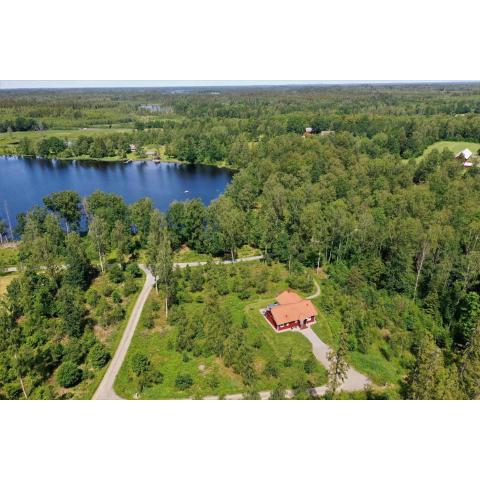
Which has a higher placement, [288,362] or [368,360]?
[288,362]

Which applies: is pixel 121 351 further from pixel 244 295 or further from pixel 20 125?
pixel 20 125

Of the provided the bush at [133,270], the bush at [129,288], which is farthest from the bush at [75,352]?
the bush at [133,270]

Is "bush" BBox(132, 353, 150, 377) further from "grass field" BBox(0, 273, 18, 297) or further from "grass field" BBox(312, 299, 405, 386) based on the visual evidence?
"grass field" BBox(0, 273, 18, 297)

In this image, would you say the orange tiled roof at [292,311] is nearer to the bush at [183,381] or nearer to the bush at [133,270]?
the bush at [183,381]

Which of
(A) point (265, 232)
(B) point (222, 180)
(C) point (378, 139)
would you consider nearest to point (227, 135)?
(B) point (222, 180)

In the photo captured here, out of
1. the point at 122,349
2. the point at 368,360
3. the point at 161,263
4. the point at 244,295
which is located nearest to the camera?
the point at 368,360

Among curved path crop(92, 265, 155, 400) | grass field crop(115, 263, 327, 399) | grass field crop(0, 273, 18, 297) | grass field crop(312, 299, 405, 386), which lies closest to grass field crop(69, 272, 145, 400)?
curved path crop(92, 265, 155, 400)

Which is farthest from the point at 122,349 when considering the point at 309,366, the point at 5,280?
the point at 5,280

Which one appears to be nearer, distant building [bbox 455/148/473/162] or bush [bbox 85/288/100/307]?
bush [bbox 85/288/100/307]
